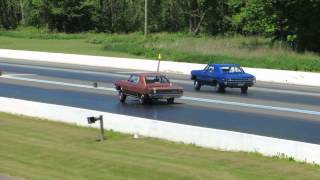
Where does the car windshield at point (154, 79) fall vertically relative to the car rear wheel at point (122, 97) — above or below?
above

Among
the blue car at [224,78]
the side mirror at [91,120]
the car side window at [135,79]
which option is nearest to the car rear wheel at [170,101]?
the car side window at [135,79]

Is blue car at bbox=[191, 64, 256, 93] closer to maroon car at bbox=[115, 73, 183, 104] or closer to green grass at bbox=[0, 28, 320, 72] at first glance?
maroon car at bbox=[115, 73, 183, 104]

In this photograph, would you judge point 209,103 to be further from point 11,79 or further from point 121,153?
point 11,79

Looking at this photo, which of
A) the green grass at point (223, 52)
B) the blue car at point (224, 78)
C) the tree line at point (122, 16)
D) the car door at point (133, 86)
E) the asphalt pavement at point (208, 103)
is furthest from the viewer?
the tree line at point (122, 16)

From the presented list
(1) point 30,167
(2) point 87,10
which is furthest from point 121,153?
(2) point 87,10

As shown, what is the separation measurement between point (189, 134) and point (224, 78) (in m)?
16.1

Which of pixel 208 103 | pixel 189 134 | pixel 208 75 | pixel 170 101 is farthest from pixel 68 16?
pixel 189 134

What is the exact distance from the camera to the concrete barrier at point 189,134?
13.6 metres

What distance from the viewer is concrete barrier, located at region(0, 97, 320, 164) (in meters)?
13.6

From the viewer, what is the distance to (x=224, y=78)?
105 ft

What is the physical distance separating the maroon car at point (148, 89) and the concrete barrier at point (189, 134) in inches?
235

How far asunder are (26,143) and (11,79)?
22.7 metres

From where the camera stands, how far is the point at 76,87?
112 ft

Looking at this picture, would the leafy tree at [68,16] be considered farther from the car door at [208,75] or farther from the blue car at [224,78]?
the car door at [208,75]
